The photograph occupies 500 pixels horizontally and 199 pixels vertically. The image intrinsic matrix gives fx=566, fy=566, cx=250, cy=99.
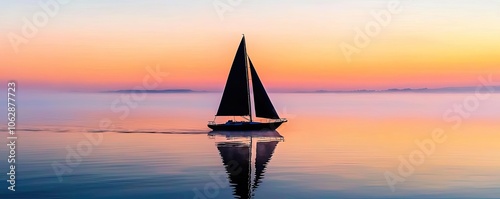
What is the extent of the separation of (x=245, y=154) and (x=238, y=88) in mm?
27216

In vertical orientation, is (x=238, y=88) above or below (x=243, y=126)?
above

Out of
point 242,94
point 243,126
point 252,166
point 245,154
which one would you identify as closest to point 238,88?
point 242,94

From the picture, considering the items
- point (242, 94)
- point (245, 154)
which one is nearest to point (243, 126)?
point (242, 94)

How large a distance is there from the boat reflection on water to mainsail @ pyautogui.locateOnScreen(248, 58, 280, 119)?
2.71 metres

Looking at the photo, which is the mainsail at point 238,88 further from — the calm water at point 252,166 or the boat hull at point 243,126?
the calm water at point 252,166

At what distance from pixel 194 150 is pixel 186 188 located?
2109 cm

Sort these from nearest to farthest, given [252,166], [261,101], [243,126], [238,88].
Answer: [252,166] < [243,126] < [238,88] < [261,101]

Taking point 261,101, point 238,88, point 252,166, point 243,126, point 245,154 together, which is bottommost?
point 252,166

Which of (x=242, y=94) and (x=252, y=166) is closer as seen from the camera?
(x=252, y=166)

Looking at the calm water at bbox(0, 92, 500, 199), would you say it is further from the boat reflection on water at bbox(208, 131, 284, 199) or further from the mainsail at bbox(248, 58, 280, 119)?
the mainsail at bbox(248, 58, 280, 119)

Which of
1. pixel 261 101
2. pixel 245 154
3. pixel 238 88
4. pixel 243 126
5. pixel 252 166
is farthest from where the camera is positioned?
pixel 261 101

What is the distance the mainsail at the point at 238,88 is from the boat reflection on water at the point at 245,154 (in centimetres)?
392

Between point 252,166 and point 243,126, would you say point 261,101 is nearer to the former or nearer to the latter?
point 243,126

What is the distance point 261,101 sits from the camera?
79.4 m
